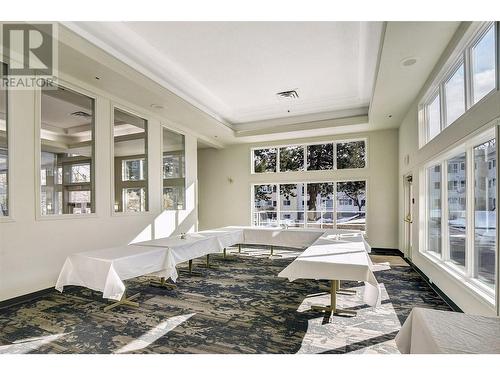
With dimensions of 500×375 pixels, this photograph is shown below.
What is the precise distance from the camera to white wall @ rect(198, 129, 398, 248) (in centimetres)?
754

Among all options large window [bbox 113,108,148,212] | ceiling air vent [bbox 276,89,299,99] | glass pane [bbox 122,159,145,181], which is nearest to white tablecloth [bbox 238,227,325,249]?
large window [bbox 113,108,148,212]

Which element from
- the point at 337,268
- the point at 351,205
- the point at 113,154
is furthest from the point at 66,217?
the point at 351,205

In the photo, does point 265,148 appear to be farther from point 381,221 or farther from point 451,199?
point 451,199

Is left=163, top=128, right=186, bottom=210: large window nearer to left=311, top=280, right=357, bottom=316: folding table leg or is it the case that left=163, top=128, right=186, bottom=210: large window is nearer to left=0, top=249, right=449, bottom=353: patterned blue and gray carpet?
left=0, top=249, right=449, bottom=353: patterned blue and gray carpet

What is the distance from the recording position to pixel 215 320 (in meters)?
3.13

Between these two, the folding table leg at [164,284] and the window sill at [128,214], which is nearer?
the folding table leg at [164,284]

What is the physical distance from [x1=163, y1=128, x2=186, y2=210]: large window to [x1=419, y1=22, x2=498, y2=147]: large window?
18.0 ft

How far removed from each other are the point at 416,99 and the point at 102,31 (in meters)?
5.30

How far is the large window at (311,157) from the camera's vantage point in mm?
7988

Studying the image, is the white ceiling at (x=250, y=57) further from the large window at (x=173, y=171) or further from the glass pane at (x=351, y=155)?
the glass pane at (x=351, y=155)

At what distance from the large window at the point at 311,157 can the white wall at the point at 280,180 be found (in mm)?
183

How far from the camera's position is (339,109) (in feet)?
23.1

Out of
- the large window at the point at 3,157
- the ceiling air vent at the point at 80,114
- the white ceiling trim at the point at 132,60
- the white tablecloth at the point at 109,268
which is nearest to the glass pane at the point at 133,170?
the ceiling air vent at the point at 80,114
